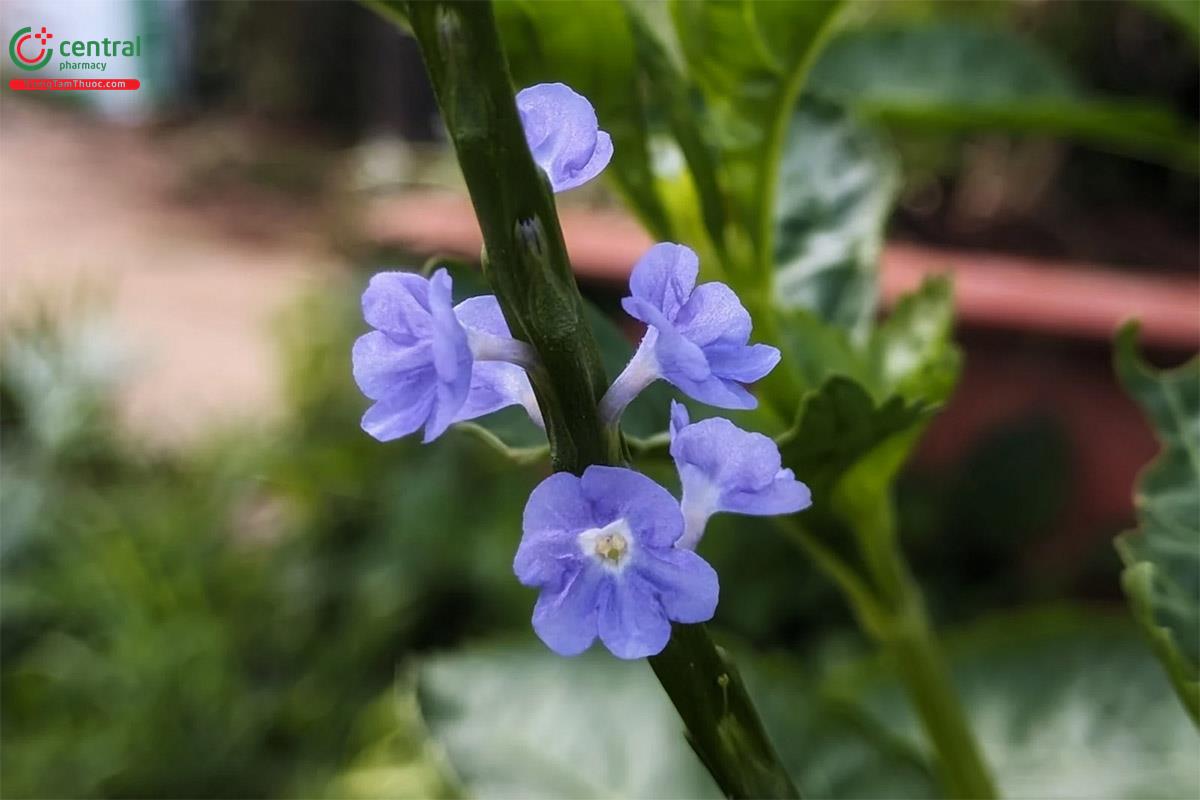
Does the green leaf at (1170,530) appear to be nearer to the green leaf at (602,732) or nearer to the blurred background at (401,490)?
the green leaf at (602,732)

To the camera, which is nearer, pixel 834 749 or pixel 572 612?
pixel 572 612

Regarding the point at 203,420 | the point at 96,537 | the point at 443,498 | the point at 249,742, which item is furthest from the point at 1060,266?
the point at 203,420

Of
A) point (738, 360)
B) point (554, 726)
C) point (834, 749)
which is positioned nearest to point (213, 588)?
point (554, 726)

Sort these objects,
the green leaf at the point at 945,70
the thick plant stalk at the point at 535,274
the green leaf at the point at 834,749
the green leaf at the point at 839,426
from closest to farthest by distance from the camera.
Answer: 1. the thick plant stalk at the point at 535,274
2. the green leaf at the point at 839,426
3. the green leaf at the point at 834,749
4. the green leaf at the point at 945,70

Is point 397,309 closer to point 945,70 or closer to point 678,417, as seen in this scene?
point 678,417

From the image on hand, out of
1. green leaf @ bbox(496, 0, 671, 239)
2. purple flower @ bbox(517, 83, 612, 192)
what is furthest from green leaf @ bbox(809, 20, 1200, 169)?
purple flower @ bbox(517, 83, 612, 192)

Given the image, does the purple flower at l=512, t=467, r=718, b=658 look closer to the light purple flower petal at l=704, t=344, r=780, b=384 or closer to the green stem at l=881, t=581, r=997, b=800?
the light purple flower petal at l=704, t=344, r=780, b=384

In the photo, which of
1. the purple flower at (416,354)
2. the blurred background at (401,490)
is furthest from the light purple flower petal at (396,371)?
the blurred background at (401,490)
